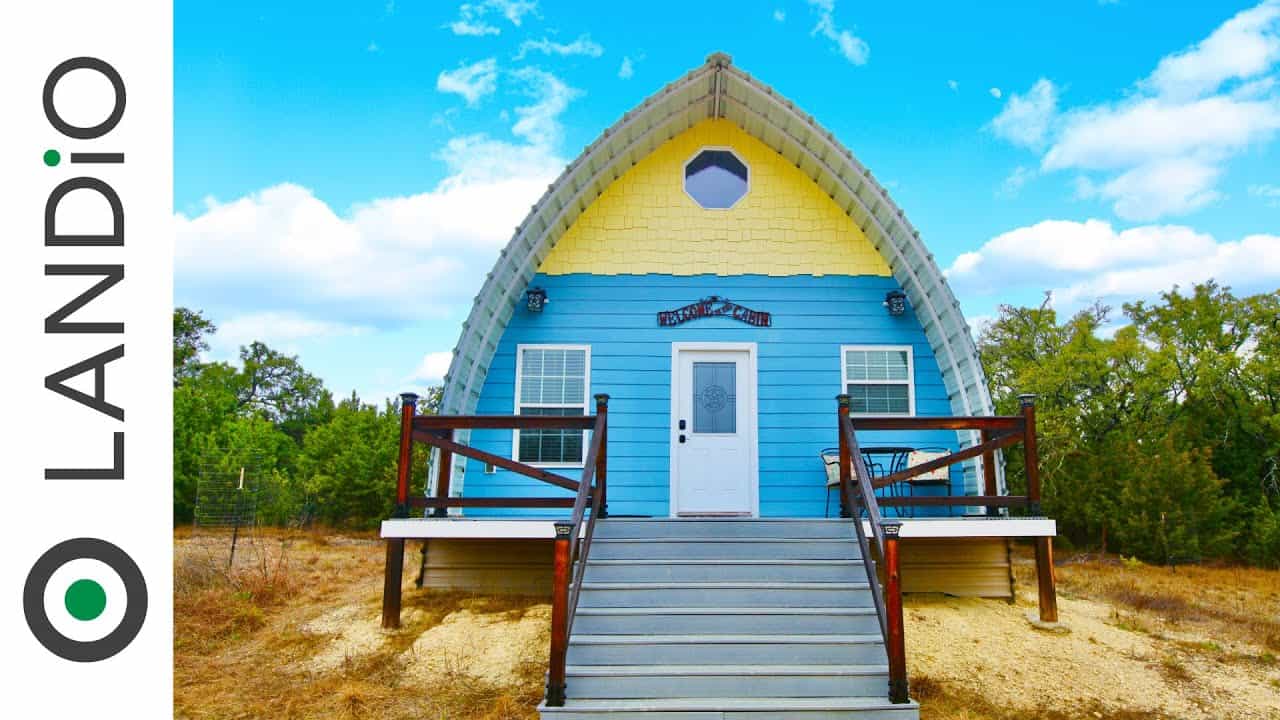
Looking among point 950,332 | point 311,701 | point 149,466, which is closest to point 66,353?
point 149,466

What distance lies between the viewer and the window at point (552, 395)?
919cm

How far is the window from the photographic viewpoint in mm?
9188

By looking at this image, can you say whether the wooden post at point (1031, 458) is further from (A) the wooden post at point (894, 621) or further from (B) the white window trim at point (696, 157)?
(B) the white window trim at point (696, 157)

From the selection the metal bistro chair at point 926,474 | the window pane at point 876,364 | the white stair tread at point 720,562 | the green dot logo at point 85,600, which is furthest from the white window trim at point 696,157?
the green dot logo at point 85,600

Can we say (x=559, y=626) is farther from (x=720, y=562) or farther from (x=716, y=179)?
(x=716, y=179)

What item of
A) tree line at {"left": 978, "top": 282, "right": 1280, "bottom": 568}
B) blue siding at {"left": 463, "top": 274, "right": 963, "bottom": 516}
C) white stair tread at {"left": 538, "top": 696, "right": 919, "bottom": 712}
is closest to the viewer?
white stair tread at {"left": 538, "top": 696, "right": 919, "bottom": 712}

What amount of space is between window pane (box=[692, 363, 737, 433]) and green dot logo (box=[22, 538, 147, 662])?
620cm

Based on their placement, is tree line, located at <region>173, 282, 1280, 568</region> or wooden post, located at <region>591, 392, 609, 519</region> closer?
wooden post, located at <region>591, 392, 609, 519</region>

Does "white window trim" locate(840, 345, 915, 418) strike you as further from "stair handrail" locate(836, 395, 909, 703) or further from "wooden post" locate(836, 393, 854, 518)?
"stair handrail" locate(836, 395, 909, 703)

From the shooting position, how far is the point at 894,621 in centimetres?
545

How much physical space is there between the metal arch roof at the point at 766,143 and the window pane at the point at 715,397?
2.37m

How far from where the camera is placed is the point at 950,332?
29.6 ft

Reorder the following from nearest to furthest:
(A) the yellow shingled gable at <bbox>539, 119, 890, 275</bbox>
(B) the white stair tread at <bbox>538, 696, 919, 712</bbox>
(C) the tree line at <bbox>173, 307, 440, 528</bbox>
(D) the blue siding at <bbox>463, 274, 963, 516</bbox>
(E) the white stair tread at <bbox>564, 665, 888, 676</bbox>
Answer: (B) the white stair tread at <bbox>538, 696, 919, 712</bbox>, (E) the white stair tread at <bbox>564, 665, 888, 676</bbox>, (D) the blue siding at <bbox>463, 274, 963, 516</bbox>, (A) the yellow shingled gable at <bbox>539, 119, 890, 275</bbox>, (C) the tree line at <bbox>173, 307, 440, 528</bbox>

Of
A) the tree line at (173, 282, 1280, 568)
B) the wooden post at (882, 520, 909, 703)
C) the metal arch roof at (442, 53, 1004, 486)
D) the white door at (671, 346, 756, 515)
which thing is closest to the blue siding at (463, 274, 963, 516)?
the white door at (671, 346, 756, 515)
